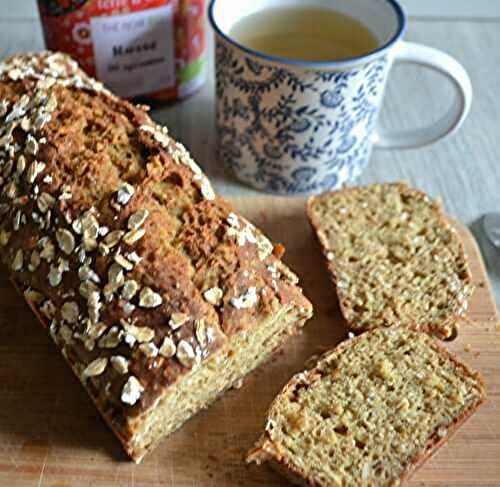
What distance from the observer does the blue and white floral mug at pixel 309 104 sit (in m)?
1.82

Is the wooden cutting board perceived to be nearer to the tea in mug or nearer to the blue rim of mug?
the blue rim of mug

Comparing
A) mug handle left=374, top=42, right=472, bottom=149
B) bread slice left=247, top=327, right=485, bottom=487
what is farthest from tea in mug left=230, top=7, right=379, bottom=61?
bread slice left=247, top=327, right=485, bottom=487

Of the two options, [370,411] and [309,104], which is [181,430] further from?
[309,104]

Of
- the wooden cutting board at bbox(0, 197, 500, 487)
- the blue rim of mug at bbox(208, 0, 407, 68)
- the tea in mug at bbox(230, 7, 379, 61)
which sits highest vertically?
the blue rim of mug at bbox(208, 0, 407, 68)

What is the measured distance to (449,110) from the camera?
209 cm

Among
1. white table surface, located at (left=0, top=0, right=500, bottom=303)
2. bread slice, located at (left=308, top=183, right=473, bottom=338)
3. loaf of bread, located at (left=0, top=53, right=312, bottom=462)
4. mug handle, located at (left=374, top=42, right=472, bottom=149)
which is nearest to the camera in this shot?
loaf of bread, located at (left=0, top=53, right=312, bottom=462)

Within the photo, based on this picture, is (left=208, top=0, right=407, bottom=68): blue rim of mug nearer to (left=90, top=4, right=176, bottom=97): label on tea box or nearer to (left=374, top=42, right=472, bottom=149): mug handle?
(left=374, top=42, right=472, bottom=149): mug handle

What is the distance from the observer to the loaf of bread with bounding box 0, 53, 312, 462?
1424mm

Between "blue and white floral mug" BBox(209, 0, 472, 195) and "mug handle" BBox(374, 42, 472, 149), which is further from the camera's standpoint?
"mug handle" BBox(374, 42, 472, 149)

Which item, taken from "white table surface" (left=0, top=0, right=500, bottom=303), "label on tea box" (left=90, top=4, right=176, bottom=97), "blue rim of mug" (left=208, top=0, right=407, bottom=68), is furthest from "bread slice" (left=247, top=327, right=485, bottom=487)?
"label on tea box" (left=90, top=4, right=176, bottom=97)

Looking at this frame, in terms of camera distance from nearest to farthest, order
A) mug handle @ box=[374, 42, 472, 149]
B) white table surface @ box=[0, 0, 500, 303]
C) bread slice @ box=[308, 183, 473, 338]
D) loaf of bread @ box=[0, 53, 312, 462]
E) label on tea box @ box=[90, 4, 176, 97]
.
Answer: loaf of bread @ box=[0, 53, 312, 462]
bread slice @ box=[308, 183, 473, 338]
mug handle @ box=[374, 42, 472, 149]
label on tea box @ box=[90, 4, 176, 97]
white table surface @ box=[0, 0, 500, 303]

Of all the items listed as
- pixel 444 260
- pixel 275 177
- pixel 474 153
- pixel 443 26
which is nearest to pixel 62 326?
pixel 275 177

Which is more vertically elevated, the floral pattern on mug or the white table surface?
the floral pattern on mug

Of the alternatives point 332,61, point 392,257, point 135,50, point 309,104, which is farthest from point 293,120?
point 135,50
